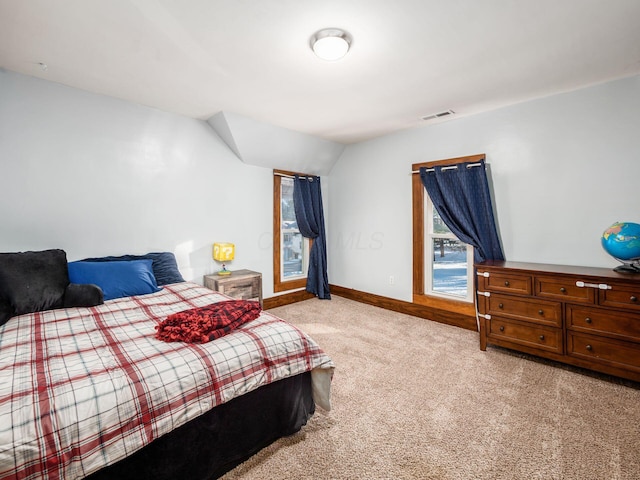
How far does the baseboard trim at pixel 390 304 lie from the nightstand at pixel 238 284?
0.69m

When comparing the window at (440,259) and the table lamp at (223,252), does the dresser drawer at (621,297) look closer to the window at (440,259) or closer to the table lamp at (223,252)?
the window at (440,259)

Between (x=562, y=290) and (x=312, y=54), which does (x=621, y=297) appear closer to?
(x=562, y=290)

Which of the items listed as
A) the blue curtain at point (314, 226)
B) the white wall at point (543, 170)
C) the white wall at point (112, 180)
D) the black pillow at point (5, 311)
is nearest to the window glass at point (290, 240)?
the blue curtain at point (314, 226)

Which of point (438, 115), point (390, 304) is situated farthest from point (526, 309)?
point (438, 115)

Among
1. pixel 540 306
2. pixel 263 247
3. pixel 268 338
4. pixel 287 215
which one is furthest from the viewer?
pixel 287 215

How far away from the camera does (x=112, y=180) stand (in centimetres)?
295

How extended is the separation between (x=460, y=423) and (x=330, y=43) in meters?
2.55

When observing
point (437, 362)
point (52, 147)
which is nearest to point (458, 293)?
point (437, 362)

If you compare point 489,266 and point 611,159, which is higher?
point 611,159

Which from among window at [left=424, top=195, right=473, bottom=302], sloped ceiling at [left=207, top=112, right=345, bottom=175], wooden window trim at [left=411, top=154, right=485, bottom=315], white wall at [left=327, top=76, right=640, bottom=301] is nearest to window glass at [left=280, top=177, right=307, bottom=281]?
sloped ceiling at [left=207, top=112, right=345, bottom=175]

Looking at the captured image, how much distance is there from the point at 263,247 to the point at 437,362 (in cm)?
261

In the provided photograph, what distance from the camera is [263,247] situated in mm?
4242

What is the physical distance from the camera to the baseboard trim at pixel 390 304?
353 cm

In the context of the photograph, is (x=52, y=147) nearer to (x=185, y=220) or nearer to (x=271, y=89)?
(x=185, y=220)
